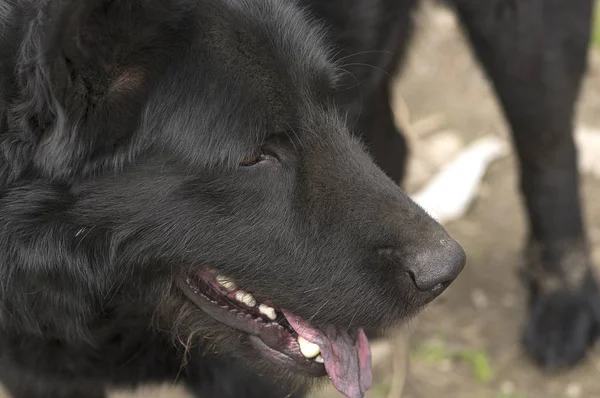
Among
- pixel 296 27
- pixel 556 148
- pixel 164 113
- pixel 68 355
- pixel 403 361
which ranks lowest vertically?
pixel 403 361

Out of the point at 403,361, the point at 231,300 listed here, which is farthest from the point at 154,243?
the point at 403,361

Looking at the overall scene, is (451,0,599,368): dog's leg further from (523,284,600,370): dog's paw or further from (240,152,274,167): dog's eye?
(240,152,274,167): dog's eye

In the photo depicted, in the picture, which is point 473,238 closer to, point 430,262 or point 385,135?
point 385,135

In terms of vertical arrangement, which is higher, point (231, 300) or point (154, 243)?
point (154, 243)

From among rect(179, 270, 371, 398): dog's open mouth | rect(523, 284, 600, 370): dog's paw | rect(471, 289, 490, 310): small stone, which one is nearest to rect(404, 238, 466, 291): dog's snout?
rect(179, 270, 371, 398): dog's open mouth

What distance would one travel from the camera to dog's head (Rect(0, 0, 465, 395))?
6.49 feet

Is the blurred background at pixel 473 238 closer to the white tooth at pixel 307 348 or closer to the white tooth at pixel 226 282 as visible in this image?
the white tooth at pixel 307 348

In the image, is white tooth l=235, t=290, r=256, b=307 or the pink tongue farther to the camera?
the pink tongue

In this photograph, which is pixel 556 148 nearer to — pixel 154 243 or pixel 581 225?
pixel 581 225

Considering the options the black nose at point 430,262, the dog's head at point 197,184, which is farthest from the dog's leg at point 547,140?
the black nose at point 430,262

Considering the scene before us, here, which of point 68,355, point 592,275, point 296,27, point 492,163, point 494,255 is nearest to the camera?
point 296,27

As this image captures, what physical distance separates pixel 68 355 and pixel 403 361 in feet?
4.51

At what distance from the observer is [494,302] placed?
12.1ft

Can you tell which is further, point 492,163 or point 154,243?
point 492,163
